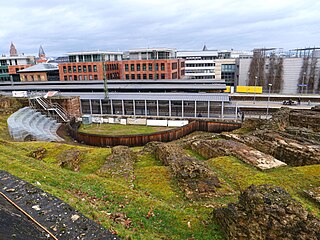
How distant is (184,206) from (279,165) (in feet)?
37.2

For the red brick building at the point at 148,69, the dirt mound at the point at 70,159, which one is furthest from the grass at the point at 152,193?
the red brick building at the point at 148,69

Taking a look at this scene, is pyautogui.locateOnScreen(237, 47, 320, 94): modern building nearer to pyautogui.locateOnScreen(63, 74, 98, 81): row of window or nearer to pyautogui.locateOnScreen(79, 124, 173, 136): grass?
pyautogui.locateOnScreen(79, 124, 173, 136): grass

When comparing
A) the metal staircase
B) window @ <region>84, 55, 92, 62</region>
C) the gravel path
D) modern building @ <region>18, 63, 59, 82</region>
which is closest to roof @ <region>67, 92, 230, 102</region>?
the metal staircase

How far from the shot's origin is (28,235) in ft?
22.1

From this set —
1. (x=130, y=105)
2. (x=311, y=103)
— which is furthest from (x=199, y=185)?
(x=311, y=103)

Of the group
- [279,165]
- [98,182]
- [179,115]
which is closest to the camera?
[98,182]

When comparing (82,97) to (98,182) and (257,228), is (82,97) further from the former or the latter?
(257,228)

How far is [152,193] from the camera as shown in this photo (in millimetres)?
16297

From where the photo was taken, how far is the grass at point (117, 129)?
42406mm

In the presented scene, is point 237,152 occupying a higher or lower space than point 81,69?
lower

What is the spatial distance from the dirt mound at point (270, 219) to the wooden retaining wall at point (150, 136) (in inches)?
997

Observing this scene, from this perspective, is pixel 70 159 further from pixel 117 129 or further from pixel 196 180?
pixel 117 129

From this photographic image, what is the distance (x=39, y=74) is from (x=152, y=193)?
82.2 metres

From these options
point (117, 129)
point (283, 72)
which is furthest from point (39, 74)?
point (283, 72)
